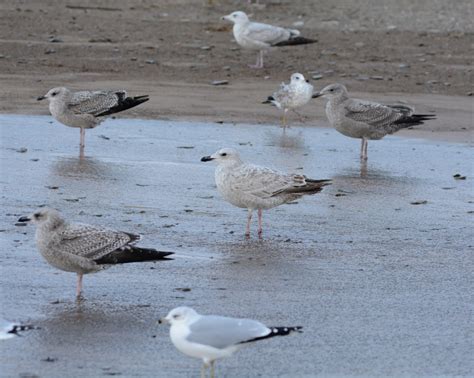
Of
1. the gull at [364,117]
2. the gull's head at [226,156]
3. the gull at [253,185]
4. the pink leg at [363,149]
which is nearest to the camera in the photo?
the gull at [253,185]

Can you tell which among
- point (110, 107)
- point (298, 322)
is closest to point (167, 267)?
point (298, 322)

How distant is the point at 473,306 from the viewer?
838 centimetres

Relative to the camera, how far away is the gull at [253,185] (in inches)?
402

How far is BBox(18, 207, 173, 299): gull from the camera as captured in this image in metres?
8.20

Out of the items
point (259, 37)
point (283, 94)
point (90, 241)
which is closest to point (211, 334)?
point (90, 241)

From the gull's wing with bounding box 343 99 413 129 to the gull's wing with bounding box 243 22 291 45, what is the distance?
602 cm

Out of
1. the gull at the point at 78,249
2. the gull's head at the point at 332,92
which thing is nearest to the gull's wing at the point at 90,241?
the gull at the point at 78,249

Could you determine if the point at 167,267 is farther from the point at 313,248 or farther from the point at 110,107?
the point at 110,107

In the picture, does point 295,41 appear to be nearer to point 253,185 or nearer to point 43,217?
point 253,185

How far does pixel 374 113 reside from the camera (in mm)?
14242

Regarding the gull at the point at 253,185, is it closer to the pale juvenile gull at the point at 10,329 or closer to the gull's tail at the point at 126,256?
the gull's tail at the point at 126,256

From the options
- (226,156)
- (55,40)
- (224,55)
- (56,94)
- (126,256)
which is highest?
(226,156)

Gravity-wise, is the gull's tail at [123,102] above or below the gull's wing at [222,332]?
below

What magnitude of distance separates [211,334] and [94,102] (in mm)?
7903
